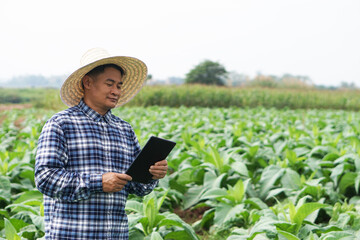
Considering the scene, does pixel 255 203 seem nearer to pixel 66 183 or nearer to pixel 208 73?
pixel 66 183

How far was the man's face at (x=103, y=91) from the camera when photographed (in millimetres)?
2162

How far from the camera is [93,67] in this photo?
2.16m

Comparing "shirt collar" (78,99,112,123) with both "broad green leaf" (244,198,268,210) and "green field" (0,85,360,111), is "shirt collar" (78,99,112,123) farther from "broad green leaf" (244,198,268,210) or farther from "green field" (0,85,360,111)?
"green field" (0,85,360,111)

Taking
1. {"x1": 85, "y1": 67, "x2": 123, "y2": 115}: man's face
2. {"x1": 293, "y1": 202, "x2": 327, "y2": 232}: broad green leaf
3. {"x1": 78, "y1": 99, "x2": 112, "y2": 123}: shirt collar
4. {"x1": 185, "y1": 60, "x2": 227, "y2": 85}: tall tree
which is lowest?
{"x1": 293, "y1": 202, "x2": 327, "y2": 232}: broad green leaf

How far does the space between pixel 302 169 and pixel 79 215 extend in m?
3.78

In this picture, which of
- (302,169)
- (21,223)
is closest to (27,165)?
(21,223)

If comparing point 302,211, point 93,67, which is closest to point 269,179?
point 302,211

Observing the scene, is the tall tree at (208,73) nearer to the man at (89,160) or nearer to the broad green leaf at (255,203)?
the broad green leaf at (255,203)

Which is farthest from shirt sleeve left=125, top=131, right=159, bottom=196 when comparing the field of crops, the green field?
the green field

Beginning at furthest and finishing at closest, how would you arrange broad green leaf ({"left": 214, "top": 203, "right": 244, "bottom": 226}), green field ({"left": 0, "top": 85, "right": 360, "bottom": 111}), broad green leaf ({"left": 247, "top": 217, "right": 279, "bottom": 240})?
green field ({"left": 0, "top": 85, "right": 360, "bottom": 111}) < broad green leaf ({"left": 214, "top": 203, "right": 244, "bottom": 226}) < broad green leaf ({"left": 247, "top": 217, "right": 279, "bottom": 240})

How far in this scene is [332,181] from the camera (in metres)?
4.71

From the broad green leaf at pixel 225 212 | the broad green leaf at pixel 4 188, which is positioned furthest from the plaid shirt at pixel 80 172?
the broad green leaf at pixel 4 188

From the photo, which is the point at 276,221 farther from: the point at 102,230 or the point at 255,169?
the point at 255,169

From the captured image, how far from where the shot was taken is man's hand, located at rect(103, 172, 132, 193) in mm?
1934
